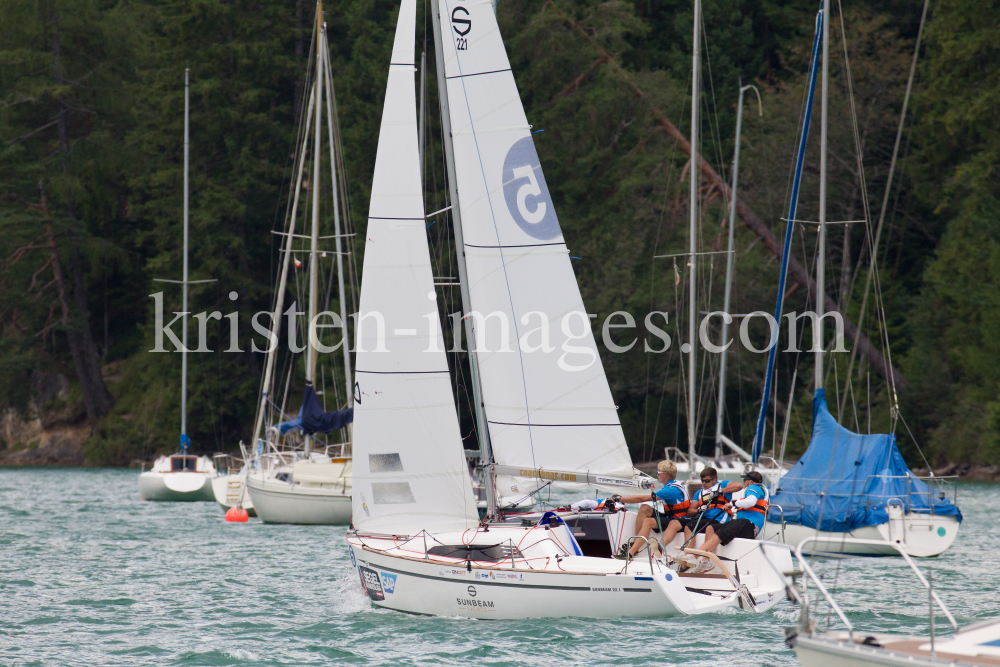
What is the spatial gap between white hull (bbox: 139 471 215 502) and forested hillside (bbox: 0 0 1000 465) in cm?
1262

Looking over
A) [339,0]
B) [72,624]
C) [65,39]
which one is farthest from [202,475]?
[65,39]

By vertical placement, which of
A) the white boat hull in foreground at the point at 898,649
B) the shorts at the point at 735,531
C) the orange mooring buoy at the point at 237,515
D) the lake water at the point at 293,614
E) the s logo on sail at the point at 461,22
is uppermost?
the s logo on sail at the point at 461,22

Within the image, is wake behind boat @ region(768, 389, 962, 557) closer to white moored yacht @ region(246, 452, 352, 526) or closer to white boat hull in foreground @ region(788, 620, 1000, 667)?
white moored yacht @ region(246, 452, 352, 526)

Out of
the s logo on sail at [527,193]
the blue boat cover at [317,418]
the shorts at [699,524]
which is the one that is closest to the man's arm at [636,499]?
the shorts at [699,524]

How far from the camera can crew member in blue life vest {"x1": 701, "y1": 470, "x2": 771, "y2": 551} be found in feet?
41.3

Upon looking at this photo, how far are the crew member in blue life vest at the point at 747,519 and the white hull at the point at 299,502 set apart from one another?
37.3 ft

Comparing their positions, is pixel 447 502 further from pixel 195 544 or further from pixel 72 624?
pixel 195 544

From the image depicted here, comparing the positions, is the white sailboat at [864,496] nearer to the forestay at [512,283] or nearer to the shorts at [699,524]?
the forestay at [512,283]

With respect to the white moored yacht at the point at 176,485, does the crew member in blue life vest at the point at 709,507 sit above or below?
above

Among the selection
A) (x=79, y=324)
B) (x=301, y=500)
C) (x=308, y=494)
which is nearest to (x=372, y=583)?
(x=308, y=494)

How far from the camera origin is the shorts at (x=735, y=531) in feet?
41.3

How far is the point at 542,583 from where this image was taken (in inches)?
459

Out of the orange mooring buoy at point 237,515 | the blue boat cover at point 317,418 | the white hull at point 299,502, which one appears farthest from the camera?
the orange mooring buoy at point 237,515

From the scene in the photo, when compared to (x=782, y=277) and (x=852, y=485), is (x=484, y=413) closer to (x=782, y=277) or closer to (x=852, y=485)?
(x=782, y=277)
